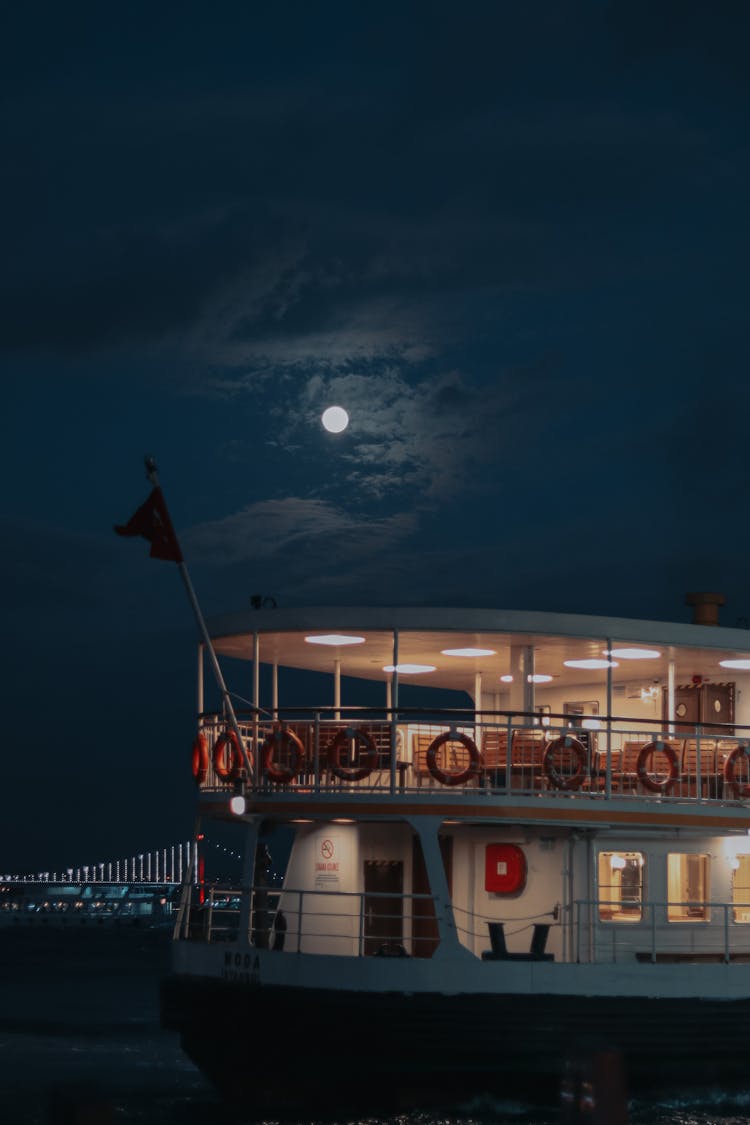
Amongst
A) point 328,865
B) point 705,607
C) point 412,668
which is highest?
point 705,607

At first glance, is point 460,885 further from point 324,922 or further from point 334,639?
point 334,639

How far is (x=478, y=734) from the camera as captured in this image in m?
24.5

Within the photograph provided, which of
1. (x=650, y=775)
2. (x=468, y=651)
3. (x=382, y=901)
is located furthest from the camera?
(x=468, y=651)

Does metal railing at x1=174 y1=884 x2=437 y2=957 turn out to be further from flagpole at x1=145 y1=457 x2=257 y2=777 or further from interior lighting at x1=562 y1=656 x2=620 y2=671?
interior lighting at x1=562 y1=656 x2=620 y2=671

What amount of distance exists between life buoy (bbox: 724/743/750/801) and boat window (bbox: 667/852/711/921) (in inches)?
42.4

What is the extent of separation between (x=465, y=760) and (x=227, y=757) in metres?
3.12

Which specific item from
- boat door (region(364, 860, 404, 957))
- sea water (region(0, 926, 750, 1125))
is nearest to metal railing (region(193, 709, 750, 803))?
boat door (region(364, 860, 404, 957))

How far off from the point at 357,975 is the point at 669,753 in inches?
201

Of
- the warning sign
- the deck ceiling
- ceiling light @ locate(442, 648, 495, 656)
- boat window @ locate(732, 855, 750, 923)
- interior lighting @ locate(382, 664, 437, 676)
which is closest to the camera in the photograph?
the deck ceiling

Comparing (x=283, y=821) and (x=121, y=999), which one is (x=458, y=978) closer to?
(x=283, y=821)

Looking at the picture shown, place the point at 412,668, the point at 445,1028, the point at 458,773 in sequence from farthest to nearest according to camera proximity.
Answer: the point at 412,668 < the point at 458,773 < the point at 445,1028

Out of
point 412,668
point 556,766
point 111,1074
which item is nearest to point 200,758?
point 412,668

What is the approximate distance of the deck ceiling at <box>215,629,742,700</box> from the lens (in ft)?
72.0

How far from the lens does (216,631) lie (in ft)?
74.0
